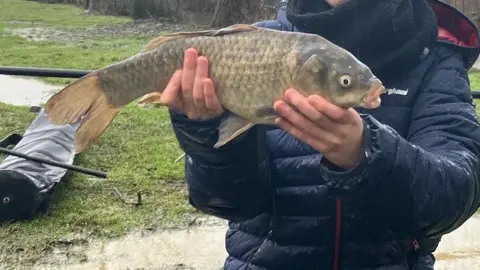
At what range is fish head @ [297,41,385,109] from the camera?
1.42 meters

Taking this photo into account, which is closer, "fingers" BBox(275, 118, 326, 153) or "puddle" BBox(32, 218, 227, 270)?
"fingers" BBox(275, 118, 326, 153)

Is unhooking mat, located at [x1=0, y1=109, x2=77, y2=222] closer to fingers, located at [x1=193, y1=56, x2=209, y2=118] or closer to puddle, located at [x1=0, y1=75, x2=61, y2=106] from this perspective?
fingers, located at [x1=193, y1=56, x2=209, y2=118]

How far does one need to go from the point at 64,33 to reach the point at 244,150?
16.6 m

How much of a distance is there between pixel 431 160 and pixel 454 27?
19.3 inches

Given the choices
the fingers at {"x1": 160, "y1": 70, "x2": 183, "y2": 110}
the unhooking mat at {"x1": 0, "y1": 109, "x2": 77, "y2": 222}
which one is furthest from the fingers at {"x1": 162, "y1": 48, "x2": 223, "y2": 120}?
the unhooking mat at {"x1": 0, "y1": 109, "x2": 77, "y2": 222}

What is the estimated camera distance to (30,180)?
157 inches

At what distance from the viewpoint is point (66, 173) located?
463 cm

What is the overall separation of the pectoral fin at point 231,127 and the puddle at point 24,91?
266 inches

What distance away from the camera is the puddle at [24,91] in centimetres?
823

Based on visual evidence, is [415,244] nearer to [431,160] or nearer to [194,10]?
[431,160]

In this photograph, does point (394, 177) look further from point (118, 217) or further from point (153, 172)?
point (153, 172)

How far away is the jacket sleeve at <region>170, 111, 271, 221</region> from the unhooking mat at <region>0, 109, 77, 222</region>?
78.4 inches

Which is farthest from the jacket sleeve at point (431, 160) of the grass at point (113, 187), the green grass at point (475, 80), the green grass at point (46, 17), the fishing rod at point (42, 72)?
the green grass at point (46, 17)

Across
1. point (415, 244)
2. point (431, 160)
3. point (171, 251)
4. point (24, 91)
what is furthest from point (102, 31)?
point (431, 160)
